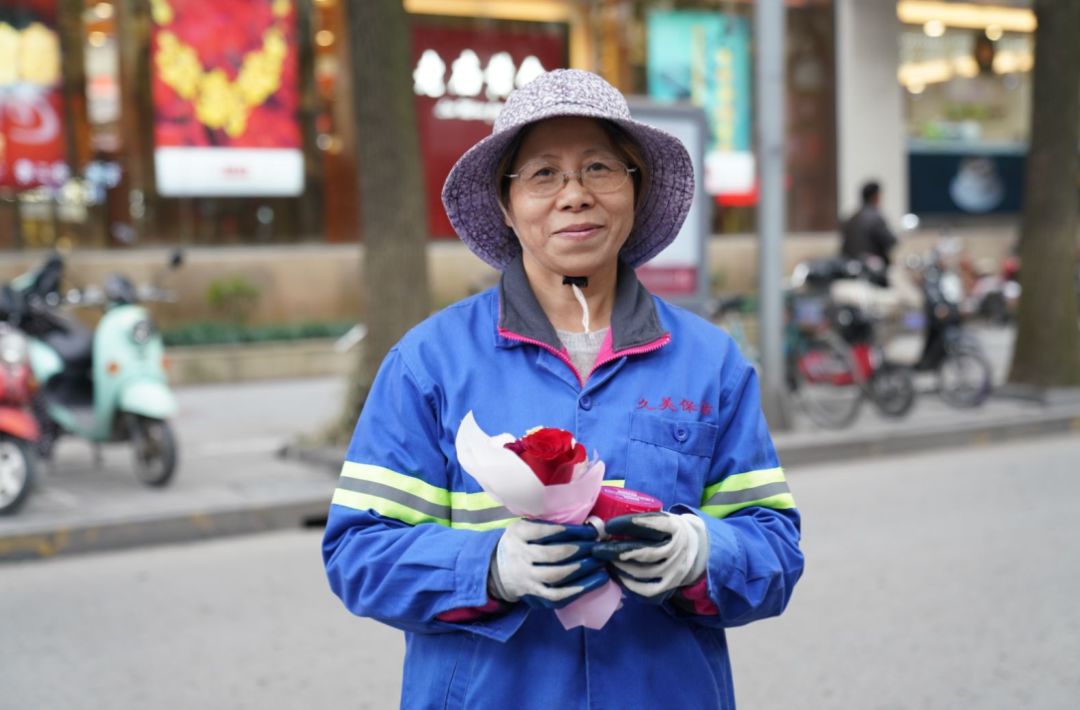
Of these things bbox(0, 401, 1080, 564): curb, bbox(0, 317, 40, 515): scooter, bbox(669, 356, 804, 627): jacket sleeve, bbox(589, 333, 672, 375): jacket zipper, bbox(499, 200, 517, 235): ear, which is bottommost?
bbox(0, 401, 1080, 564): curb

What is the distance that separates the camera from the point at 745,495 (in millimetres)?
2080

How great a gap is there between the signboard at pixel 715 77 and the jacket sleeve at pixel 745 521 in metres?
18.5

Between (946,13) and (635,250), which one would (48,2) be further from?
(946,13)

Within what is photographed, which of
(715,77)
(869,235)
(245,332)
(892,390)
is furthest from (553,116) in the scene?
(715,77)

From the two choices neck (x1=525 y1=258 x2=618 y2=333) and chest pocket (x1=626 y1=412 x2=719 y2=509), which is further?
neck (x1=525 y1=258 x2=618 y2=333)

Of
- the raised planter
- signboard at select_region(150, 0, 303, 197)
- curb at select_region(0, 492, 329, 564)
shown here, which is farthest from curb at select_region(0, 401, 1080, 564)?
signboard at select_region(150, 0, 303, 197)

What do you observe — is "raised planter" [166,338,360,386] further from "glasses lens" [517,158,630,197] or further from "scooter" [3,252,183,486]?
"glasses lens" [517,158,630,197]

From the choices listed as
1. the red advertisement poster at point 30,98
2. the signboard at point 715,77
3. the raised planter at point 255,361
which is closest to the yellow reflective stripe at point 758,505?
the raised planter at point 255,361

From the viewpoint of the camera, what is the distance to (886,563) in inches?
256

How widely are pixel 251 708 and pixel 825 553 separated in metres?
3.39

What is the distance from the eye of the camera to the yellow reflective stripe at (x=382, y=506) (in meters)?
1.98

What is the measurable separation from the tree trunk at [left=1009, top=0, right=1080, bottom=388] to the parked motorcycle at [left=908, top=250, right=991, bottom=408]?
936 millimetres

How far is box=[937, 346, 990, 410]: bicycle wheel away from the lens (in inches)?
434

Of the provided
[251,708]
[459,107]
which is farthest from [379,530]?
[459,107]
